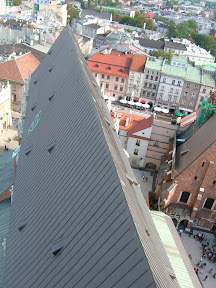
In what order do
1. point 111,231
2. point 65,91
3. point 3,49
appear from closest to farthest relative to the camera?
point 111,231 < point 65,91 < point 3,49

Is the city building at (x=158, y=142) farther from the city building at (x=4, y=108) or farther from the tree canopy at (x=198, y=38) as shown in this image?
the tree canopy at (x=198, y=38)

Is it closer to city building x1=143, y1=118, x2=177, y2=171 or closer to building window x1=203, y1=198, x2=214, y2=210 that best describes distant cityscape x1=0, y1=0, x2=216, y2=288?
city building x1=143, y1=118, x2=177, y2=171

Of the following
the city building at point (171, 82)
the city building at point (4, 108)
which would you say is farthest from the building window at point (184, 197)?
the city building at point (171, 82)

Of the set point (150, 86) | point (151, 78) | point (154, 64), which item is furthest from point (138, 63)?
point (150, 86)

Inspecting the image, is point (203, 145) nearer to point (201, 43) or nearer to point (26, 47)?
point (26, 47)

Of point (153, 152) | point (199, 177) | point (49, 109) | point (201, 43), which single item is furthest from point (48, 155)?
point (201, 43)

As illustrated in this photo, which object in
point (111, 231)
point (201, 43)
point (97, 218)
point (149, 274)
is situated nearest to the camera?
point (149, 274)

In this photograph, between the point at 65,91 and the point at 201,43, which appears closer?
the point at 65,91
